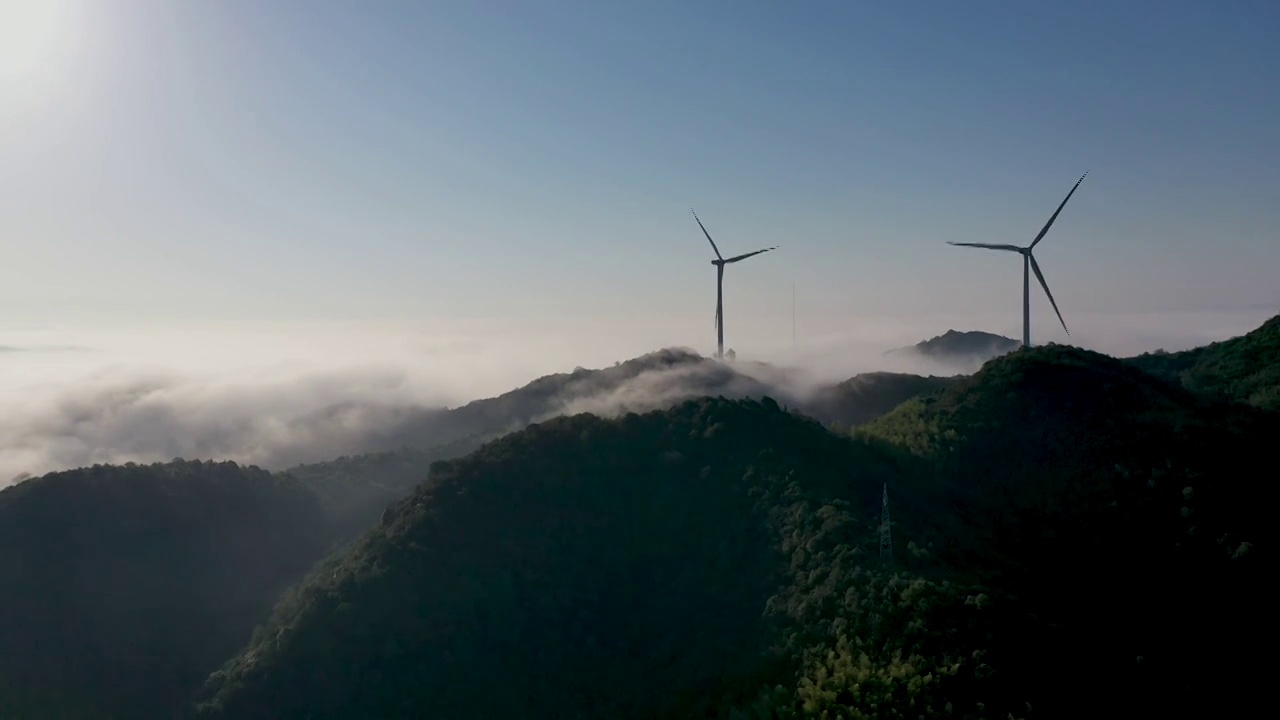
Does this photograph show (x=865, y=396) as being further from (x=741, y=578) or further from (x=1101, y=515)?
(x=741, y=578)

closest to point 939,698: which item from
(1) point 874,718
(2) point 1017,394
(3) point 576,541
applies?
(1) point 874,718

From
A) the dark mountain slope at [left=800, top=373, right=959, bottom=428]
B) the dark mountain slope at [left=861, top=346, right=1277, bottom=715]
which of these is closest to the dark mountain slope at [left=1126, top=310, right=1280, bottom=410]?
the dark mountain slope at [left=861, top=346, right=1277, bottom=715]

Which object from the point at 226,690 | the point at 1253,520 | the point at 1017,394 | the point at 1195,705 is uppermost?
the point at 1017,394

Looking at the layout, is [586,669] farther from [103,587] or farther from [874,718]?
[103,587]

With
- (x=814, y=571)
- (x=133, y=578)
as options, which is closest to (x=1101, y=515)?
(x=814, y=571)

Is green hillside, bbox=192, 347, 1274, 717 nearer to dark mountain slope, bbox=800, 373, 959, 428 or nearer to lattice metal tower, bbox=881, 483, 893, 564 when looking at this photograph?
lattice metal tower, bbox=881, 483, 893, 564
